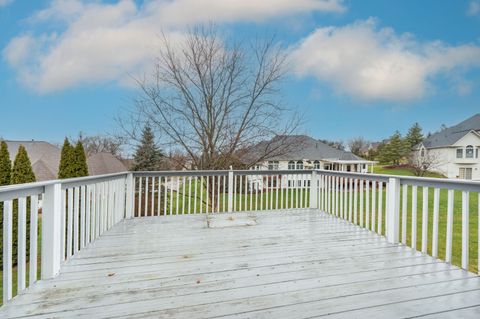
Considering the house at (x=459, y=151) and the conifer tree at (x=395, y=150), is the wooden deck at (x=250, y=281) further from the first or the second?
the conifer tree at (x=395, y=150)

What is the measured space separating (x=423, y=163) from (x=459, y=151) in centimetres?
479

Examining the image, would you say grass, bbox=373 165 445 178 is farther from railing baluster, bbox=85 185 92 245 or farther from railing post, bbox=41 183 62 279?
railing post, bbox=41 183 62 279


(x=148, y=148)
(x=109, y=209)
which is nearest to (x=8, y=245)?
(x=109, y=209)

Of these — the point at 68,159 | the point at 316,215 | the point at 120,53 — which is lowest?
the point at 316,215

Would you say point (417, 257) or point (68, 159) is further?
point (68, 159)

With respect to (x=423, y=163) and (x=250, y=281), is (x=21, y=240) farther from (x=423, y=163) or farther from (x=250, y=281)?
(x=423, y=163)

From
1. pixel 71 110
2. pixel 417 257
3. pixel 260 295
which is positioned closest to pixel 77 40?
pixel 71 110

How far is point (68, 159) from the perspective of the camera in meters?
7.22

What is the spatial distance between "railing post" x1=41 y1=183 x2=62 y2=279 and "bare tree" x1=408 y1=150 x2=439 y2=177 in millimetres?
28683

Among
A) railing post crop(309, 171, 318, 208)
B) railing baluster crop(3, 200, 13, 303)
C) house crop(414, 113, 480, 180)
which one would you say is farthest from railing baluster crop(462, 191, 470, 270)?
house crop(414, 113, 480, 180)

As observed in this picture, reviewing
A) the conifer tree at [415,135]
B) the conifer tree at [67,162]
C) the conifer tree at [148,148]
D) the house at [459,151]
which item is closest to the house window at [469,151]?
the house at [459,151]

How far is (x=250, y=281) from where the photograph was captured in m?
2.34

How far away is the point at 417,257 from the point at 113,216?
14.1 ft

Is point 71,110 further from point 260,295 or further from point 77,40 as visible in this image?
point 260,295
